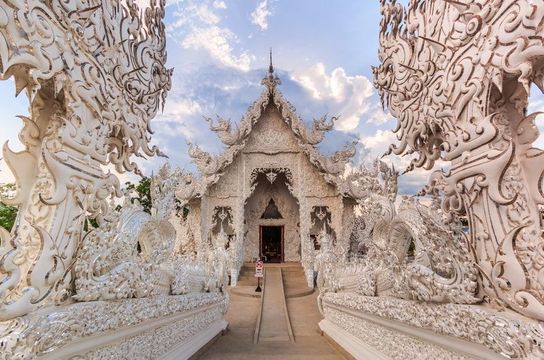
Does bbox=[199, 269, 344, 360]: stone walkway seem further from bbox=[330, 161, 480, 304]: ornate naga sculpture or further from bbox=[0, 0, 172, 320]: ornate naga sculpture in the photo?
bbox=[0, 0, 172, 320]: ornate naga sculpture

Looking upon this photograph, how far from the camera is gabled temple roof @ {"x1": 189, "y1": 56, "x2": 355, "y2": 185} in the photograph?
1078cm

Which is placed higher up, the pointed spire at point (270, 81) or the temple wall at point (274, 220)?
the pointed spire at point (270, 81)

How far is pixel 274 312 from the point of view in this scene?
688 centimetres

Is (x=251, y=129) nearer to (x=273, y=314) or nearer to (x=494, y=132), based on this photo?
(x=273, y=314)

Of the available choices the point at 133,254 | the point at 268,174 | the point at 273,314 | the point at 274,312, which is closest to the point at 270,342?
the point at 273,314

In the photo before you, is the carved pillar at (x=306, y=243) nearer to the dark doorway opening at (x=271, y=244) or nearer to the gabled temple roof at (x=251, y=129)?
the gabled temple roof at (x=251, y=129)

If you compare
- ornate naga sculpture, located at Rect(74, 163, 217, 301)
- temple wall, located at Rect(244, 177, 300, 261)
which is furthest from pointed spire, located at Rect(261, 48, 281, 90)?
ornate naga sculpture, located at Rect(74, 163, 217, 301)

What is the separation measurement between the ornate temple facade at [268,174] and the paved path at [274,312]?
1173mm

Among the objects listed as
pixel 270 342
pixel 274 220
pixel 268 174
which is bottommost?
pixel 270 342

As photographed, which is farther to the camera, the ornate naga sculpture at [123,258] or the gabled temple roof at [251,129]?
the gabled temple roof at [251,129]

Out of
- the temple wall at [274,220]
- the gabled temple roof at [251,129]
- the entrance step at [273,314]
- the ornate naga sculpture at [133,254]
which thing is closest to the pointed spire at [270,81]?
the gabled temple roof at [251,129]

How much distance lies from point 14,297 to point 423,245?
6.63 feet

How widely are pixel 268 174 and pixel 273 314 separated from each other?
5397 mm

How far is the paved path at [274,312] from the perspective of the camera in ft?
16.7
